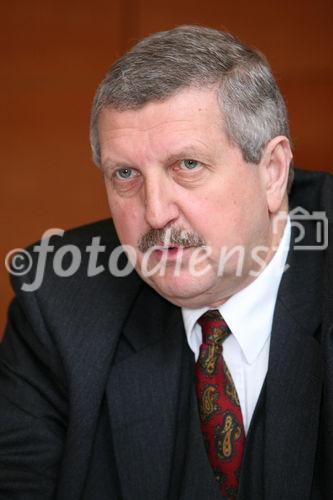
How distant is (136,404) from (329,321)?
46 centimetres

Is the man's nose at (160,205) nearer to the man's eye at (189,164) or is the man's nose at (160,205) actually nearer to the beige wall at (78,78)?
the man's eye at (189,164)

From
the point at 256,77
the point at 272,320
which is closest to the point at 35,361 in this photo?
the point at 272,320

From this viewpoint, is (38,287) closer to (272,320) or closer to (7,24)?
(272,320)

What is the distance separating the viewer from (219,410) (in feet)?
5.54

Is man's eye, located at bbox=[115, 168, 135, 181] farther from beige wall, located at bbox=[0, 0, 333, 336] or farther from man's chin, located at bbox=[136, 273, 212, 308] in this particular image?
beige wall, located at bbox=[0, 0, 333, 336]

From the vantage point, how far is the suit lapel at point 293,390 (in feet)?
5.16

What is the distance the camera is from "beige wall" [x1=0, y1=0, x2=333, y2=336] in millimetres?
2805

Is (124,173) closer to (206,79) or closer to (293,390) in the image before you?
(206,79)

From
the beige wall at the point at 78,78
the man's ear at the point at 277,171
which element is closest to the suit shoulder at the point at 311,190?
the man's ear at the point at 277,171

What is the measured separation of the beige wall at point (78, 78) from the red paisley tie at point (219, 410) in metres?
1.22

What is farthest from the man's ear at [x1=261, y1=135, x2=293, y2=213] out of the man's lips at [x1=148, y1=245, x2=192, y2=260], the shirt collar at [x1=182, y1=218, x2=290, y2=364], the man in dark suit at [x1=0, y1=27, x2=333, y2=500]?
the man's lips at [x1=148, y1=245, x2=192, y2=260]

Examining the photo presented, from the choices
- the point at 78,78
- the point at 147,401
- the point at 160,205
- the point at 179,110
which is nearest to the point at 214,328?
the point at 147,401

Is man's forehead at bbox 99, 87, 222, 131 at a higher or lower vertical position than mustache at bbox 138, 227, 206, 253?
higher

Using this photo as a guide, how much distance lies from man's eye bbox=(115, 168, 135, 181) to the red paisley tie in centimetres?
35
